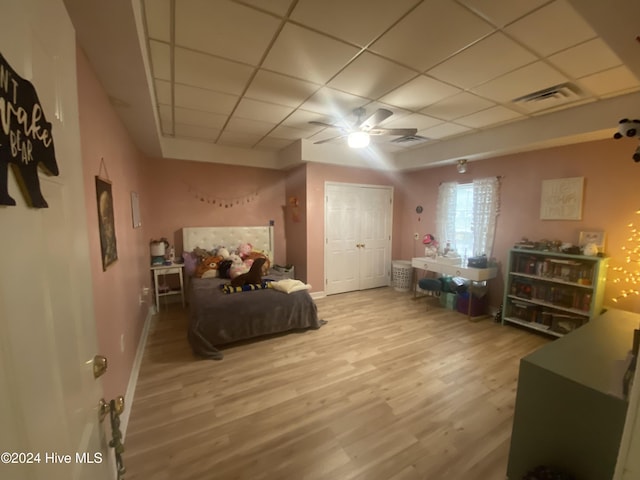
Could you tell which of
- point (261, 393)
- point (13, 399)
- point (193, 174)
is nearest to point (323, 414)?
point (261, 393)

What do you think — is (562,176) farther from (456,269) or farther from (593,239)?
(456,269)

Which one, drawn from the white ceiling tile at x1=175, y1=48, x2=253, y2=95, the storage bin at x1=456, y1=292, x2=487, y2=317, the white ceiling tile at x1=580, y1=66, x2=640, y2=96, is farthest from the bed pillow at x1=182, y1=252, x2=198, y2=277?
the white ceiling tile at x1=580, y1=66, x2=640, y2=96

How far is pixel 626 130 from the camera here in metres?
2.13

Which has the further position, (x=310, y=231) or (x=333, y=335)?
(x=310, y=231)

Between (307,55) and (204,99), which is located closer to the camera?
(307,55)

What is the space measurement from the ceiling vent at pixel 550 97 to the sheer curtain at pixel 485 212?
1298mm

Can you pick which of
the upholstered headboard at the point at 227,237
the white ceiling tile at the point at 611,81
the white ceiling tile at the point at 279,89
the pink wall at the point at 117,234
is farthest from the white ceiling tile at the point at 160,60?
the white ceiling tile at the point at 611,81

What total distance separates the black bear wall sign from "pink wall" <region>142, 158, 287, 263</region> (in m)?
3.95

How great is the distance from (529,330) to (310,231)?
335 centimetres

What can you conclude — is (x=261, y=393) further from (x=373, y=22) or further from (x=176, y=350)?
(x=373, y=22)

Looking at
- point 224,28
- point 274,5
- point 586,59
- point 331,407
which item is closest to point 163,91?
point 224,28

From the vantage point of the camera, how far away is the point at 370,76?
2260 mm

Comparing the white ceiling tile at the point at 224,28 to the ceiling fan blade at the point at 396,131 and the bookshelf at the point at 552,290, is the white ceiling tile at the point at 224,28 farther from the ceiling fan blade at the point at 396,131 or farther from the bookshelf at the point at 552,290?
the bookshelf at the point at 552,290

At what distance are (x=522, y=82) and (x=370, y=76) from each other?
1.32m
